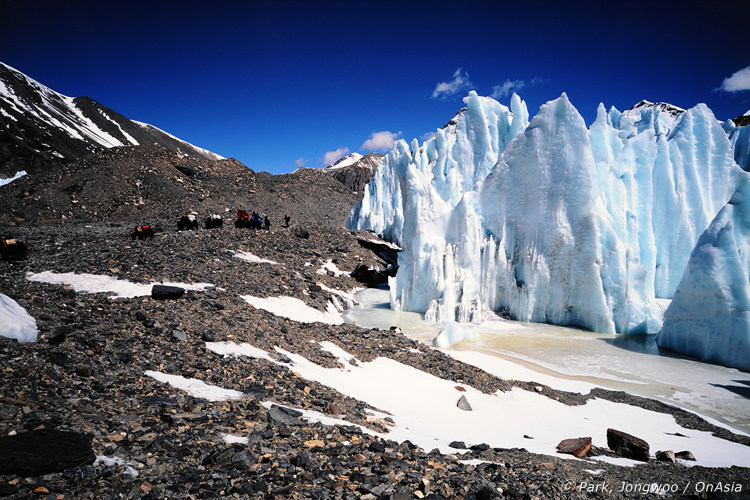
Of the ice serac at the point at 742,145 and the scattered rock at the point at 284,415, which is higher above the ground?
the ice serac at the point at 742,145

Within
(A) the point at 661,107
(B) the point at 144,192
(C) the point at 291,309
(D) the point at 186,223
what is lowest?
(C) the point at 291,309

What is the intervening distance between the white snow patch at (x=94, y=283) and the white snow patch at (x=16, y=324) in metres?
3.17

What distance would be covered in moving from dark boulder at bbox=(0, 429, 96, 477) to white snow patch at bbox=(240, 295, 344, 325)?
8901 mm

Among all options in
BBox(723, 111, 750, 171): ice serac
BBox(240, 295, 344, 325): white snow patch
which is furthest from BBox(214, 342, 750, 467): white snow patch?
BBox(723, 111, 750, 171): ice serac

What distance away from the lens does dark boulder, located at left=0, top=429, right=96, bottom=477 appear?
9.55 feet

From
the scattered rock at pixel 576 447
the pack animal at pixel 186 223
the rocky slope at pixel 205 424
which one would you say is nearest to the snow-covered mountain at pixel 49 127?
the pack animal at pixel 186 223

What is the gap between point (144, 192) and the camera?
3084 cm

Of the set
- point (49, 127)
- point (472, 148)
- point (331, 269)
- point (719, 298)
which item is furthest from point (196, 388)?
point (49, 127)

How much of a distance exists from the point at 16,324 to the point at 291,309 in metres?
9.05

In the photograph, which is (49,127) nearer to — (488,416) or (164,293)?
(164,293)

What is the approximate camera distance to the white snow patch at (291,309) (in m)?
12.8

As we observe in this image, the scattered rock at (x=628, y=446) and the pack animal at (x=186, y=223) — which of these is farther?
the pack animal at (x=186, y=223)

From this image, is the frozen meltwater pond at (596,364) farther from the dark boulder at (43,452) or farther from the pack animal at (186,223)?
the pack animal at (186,223)

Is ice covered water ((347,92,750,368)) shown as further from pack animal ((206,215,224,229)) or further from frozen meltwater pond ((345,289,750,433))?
pack animal ((206,215,224,229))
